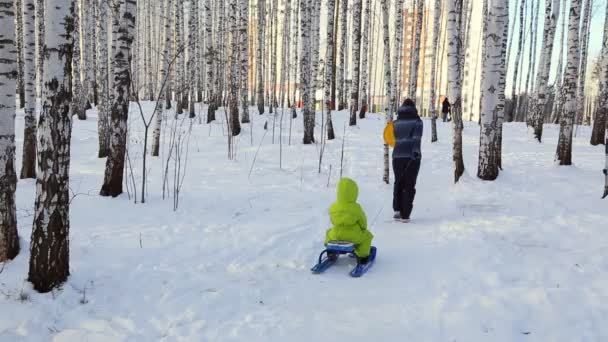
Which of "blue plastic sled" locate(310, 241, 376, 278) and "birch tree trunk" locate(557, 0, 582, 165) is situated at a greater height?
"birch tree trunk" locate(557, 0, 582, 165)

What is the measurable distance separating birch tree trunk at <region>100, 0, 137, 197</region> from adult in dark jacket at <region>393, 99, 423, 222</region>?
447cm

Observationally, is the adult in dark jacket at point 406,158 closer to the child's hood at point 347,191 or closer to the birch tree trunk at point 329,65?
Answer: the child's hood at point 347,191

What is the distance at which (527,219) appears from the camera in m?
6.22

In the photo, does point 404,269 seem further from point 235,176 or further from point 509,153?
point 509,153

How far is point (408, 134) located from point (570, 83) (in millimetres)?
5857

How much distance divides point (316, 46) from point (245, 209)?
429 inches

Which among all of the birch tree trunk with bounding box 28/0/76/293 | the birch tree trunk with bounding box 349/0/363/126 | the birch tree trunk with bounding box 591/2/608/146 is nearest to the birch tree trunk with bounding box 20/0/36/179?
the birch tree trunk with bounding box 28/0/76/293

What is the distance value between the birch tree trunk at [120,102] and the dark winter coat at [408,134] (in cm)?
445

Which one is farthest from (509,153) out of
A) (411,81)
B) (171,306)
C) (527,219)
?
(171,306)

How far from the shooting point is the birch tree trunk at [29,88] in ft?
25.2

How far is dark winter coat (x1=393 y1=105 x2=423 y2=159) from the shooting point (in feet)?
20.9

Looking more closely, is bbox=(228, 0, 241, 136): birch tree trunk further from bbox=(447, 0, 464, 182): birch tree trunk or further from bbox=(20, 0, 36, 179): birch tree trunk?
bbox=(447, 0, 464, 182): birch tree trunk

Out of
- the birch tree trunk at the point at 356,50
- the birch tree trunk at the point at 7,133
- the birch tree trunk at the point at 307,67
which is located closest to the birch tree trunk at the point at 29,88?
the birch tree trunk at the point at 7,133

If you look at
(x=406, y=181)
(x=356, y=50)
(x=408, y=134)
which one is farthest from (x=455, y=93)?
(x=356, y=50)
